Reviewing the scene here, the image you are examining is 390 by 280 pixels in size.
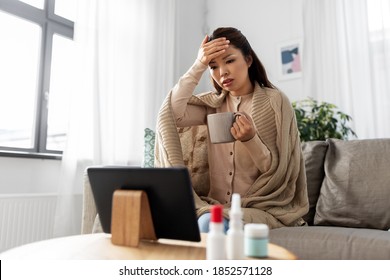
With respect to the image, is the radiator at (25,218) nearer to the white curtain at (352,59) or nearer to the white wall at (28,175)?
the white wall at (28,175)

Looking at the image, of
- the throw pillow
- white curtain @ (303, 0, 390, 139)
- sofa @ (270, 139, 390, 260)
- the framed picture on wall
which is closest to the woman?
sofa @ (270, 139, 390, 260)

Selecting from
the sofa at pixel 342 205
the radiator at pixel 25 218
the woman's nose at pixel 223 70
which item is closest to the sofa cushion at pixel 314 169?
the sofa at pixel 342 205

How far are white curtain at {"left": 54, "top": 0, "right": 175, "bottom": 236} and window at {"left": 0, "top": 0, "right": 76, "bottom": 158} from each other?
0.17 meters

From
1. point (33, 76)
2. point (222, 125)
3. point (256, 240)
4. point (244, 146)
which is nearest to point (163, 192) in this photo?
point (256, 240)

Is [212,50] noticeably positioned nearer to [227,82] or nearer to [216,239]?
[227,82]

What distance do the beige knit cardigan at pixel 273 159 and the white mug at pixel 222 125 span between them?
274 millimetres

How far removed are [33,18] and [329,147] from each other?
1.98 m

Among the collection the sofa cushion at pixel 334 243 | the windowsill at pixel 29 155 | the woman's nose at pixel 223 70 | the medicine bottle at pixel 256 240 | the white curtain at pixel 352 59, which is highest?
the white curtain at pixel 352 59

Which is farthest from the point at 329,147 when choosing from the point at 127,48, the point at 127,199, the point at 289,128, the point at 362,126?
the point at 127,48

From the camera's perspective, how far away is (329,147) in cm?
180

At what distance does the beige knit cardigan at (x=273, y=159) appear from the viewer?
128 cm

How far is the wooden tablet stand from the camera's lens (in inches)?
28.1

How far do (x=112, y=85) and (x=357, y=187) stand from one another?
1.73 m

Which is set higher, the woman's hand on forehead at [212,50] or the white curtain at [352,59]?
the white curtain at [352,59]
